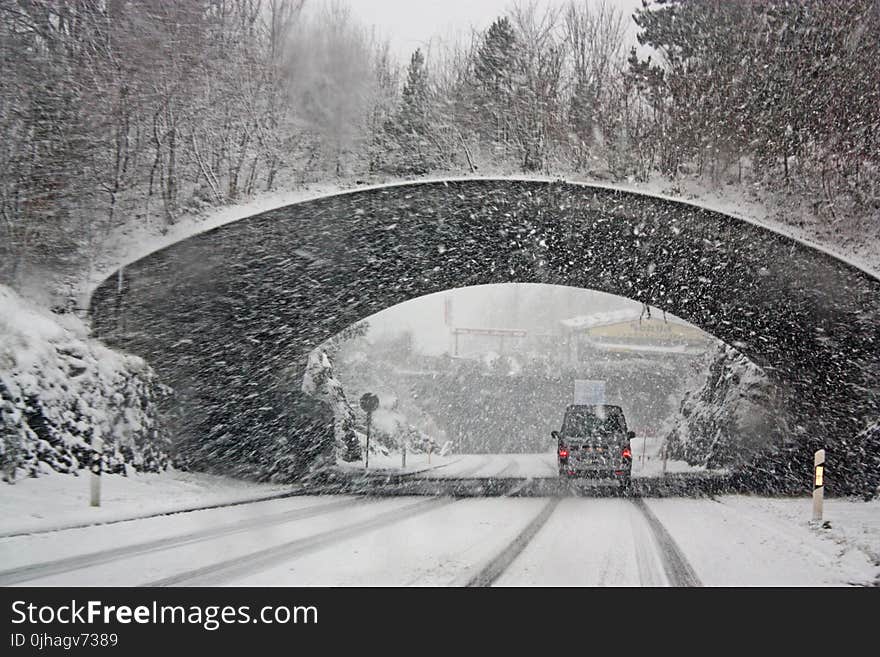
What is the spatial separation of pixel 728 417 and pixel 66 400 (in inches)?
894

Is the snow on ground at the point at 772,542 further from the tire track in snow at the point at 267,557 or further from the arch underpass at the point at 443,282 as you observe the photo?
the arch underpass at the point at 443,282

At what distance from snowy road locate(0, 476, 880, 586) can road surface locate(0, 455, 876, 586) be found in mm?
18

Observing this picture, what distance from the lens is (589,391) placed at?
163 ft

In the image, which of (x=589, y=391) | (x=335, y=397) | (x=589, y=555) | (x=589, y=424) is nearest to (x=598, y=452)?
(x=589, y=424)

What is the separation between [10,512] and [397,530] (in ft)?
17.2

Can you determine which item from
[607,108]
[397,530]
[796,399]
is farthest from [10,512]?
[796,399]

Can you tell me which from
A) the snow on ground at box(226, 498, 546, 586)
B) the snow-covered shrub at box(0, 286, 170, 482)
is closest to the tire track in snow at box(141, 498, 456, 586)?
the snow on ground at box(226, 498, 546, 586)

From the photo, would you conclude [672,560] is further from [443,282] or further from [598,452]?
[443,282]

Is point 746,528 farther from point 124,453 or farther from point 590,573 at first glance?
point 124,453

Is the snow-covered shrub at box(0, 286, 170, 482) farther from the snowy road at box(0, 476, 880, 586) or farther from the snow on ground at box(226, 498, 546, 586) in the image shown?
the snow on ground at box(226, 498, 546, 586)

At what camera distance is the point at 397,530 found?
412 inches

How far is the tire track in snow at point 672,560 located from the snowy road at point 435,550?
0.7 inches

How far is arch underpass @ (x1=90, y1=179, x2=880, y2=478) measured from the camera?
1608cm

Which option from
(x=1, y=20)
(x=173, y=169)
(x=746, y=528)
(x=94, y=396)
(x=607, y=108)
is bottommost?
(x=746, y=528)
